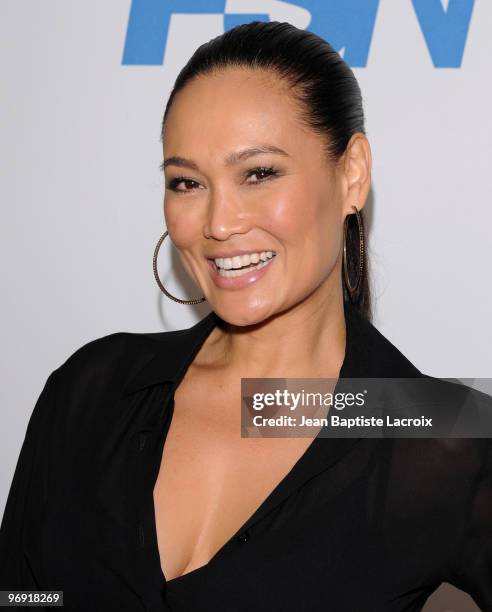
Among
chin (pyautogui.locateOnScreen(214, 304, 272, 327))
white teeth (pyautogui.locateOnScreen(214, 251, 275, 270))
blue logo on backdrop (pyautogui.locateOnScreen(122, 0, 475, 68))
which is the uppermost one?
blue logo on backdrop (pyautogui.locateOnScreen(122, 0, 475, 68))

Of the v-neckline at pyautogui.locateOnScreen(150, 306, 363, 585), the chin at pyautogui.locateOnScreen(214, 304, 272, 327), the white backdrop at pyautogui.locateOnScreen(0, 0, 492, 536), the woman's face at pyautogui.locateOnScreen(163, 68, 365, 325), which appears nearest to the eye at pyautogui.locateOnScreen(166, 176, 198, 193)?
the woman's face at pyautogui.locateOnScreen(163, 68, 365, 325)

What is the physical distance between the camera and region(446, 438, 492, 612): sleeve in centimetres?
161

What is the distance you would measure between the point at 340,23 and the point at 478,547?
1241 mm

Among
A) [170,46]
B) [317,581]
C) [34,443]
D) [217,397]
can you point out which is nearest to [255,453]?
[217,397]

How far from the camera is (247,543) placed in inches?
60.7

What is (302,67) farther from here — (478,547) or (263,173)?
(478,547)

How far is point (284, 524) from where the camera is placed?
1566 millimetres

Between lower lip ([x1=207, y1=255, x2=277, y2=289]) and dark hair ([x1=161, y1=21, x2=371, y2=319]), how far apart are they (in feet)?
0.80

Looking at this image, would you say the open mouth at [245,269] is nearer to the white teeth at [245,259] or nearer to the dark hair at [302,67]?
the white teeth at [245,259]

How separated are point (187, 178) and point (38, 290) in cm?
93

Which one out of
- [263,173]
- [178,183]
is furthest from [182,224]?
[263,173]

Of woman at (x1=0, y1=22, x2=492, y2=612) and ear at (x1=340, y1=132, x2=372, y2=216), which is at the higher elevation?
ear at (x1=340, y1=132, x2=372, y2=216)

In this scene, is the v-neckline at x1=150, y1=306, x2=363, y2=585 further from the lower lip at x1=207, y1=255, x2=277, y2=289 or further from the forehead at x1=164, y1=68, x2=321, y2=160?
the forehead at x1=164, y1=68, x2=321, y2=160

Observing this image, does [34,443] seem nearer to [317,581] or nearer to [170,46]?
[317,581]
